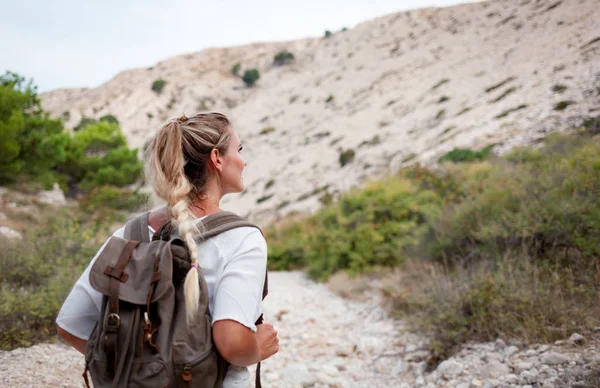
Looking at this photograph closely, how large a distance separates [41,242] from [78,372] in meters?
2.85

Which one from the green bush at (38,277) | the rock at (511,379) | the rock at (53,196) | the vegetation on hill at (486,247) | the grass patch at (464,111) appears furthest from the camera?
the grass patch at (464,111)

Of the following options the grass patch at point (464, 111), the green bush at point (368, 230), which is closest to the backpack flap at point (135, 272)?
the green bush at point (368, 230)

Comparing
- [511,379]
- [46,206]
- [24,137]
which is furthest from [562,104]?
[24,137]

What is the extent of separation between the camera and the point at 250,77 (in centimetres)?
4825

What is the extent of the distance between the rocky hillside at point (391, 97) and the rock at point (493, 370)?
1068 cm

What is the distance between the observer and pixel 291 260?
30.8 ft

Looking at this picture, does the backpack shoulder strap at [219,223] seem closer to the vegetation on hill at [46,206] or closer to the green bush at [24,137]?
the vegetation on hill at [46,206]

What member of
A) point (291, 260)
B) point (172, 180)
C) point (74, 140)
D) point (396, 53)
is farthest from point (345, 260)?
point (396, 53)

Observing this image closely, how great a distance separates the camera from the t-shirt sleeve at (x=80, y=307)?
4.89 feet

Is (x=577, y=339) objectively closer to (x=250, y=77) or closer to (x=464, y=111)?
(x=464, y=111)

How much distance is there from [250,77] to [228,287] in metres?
49.4

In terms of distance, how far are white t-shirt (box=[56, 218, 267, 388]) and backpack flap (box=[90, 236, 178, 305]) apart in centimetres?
6

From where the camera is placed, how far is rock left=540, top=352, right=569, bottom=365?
9.75 feet

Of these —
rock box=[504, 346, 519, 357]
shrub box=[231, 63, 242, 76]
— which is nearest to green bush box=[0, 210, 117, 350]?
rock box=[504, 346, 519, 357]
